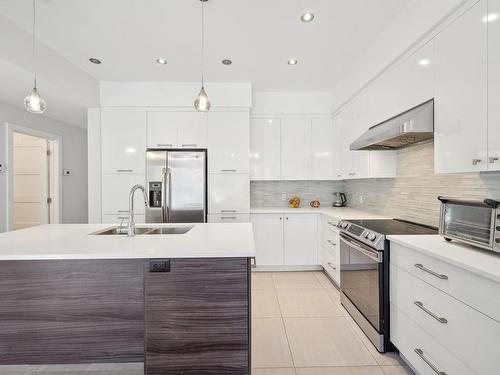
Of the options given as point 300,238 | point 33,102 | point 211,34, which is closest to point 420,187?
point 300,238

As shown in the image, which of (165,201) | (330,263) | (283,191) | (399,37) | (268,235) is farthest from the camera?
A: (283,191)

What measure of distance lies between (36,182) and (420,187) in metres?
5.48

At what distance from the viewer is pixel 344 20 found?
7.31 feet

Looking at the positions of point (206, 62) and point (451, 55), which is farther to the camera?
point (206, 62)

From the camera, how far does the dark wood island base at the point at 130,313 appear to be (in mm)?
1440

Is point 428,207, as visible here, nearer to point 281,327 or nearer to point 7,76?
point 281,327

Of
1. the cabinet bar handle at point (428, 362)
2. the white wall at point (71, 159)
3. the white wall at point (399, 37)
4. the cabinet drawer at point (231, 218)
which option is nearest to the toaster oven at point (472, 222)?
the cabinet bar handle at point (428, 362)

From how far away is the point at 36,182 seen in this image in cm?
425

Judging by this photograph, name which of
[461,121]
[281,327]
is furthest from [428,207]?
[281,327]

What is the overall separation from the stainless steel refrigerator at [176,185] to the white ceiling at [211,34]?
107 centimetres

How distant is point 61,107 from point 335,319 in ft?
14.1

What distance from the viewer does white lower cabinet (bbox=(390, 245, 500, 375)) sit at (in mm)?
1142

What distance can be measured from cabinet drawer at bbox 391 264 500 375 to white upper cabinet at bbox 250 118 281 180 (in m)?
2.41

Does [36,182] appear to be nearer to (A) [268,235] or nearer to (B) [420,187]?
(A) [268,235]
